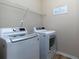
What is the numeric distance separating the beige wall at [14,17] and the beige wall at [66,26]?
0.64m

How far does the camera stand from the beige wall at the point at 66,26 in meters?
2.71

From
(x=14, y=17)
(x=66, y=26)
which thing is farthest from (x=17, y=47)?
(x=66, y=26)

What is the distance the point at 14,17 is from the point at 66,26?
1734mm

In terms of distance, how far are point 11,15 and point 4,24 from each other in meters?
0.34

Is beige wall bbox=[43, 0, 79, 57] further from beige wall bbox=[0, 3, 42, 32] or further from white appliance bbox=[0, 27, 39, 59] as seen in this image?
white appliance bbox=[0, 27, 39, 59]

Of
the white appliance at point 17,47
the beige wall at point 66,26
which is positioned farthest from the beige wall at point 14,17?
the beige wall at point 66,26

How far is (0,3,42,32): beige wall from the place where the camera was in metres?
2.21

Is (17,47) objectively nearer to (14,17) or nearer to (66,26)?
(14,17)

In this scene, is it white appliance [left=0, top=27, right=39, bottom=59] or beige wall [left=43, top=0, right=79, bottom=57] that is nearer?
white appliance [left=0, top=27, right=39, bottom=59]

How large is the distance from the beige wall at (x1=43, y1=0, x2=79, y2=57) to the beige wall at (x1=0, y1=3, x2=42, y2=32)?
25.3 inches

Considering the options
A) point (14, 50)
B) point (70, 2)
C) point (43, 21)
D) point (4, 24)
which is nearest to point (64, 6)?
point (70, 2)

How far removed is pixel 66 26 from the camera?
2893mm

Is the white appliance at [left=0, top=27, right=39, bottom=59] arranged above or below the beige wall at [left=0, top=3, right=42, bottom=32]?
below

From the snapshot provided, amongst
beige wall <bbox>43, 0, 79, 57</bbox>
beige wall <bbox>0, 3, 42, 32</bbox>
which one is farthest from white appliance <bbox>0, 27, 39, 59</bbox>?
beige wall <bbox>43, 0, 79, 57</bbox>
